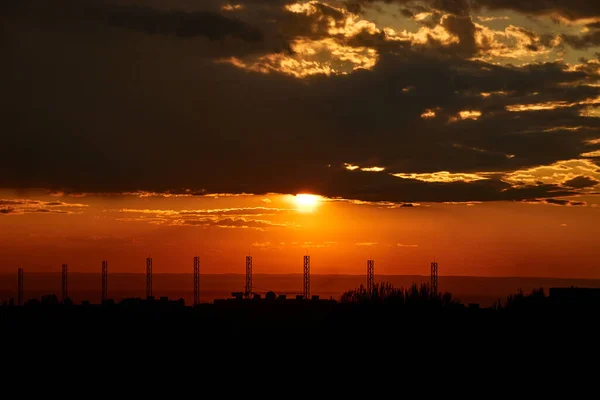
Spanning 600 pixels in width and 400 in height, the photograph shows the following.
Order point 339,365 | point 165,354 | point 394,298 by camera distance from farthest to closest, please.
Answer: point 394,298
point 165,354
point 339,365

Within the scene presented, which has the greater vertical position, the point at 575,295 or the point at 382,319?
the point at 575,295

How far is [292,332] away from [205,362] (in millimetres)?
14032

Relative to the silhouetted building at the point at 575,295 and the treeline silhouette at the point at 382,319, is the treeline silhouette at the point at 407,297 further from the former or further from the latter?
the silhouetted building at the point at 575,295

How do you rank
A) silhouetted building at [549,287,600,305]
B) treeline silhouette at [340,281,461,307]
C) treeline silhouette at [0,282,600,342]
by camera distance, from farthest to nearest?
treeline silhouette at [340,281,461,307], silhouetted building at [549,287,600,305], treeline silhouette at [0,282,600,342]

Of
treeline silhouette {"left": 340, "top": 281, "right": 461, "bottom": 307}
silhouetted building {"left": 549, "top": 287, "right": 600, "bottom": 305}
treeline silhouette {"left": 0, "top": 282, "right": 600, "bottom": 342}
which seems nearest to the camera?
treeline silhouette {"left": 0, "top": 282, "right": 600, "bottom": 342}

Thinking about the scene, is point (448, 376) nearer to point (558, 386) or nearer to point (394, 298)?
point (558, 386)

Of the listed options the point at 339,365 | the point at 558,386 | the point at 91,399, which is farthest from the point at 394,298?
the point at 91,399

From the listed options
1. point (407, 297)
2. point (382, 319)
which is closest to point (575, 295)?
point (407, 297)

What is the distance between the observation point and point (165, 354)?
201 ft

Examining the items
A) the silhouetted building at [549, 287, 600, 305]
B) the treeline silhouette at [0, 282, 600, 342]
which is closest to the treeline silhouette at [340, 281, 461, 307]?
the treeline silhouette at [0, 282, 600, 342]

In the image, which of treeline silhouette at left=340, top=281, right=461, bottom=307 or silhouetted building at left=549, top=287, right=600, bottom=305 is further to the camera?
treeline silhouette at left=340, top=281, right=461, bottom=307

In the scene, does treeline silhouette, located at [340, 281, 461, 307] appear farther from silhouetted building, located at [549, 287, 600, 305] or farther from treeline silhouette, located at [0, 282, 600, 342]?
silhouetted building, located at [549, 287, 600, 305]

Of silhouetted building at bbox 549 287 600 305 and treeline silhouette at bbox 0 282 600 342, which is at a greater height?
silhouetted building at bbox 549 287 600 305

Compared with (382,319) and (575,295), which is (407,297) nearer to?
(382,319)
